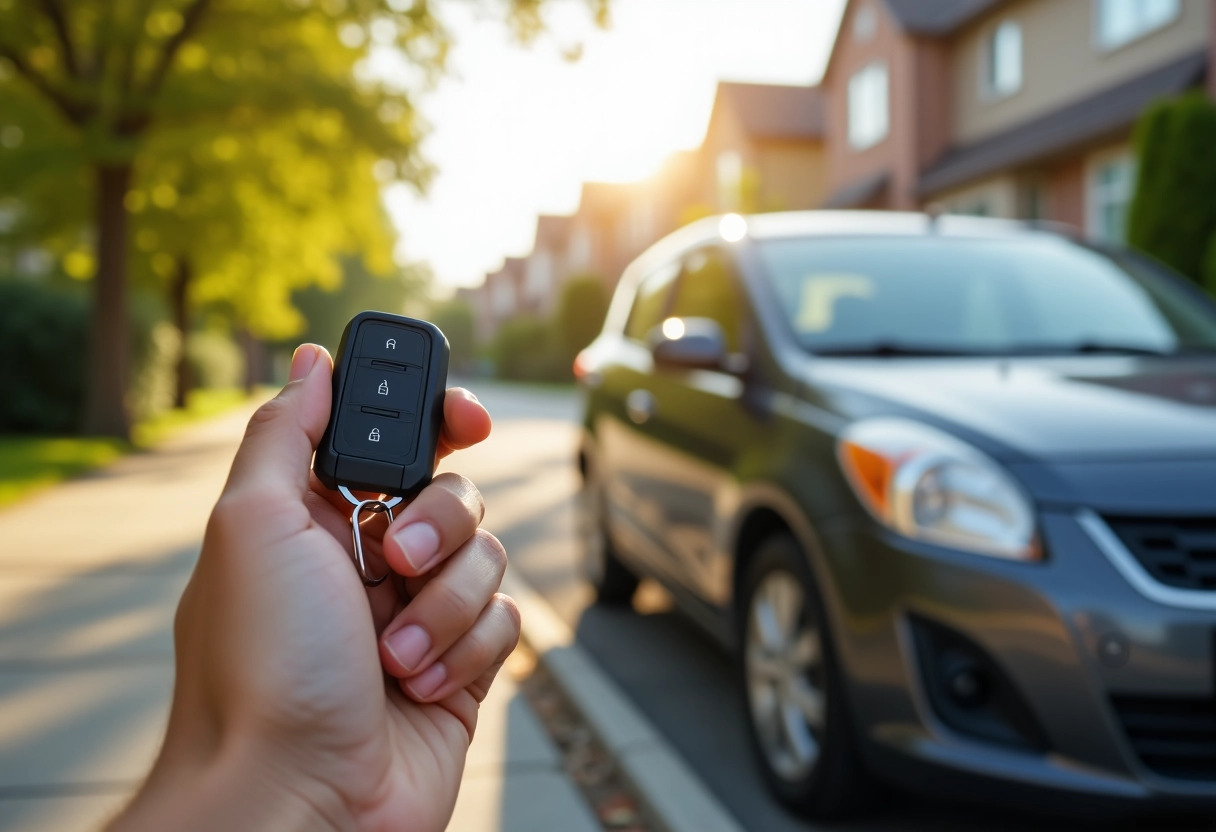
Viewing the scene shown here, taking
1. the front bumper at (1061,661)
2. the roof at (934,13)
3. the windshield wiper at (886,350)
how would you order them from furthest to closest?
1. the roof at (934,13)
2. the windshield wiper at (886,350)
3. the front bumper at (1061,661)

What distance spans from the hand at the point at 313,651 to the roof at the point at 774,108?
35.8 meters

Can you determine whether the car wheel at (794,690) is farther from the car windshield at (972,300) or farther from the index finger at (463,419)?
the index finger at (463,419)

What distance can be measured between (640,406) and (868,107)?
24383 mm

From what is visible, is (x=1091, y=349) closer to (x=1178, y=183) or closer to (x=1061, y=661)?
(x=1061, y=661)

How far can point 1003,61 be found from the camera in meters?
23.1

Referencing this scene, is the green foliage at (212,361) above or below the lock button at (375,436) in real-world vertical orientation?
below

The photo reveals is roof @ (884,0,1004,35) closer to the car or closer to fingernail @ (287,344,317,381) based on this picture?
the car

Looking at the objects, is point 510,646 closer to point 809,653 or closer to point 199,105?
point 809,653

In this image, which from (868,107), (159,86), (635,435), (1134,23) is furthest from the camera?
(868,107)

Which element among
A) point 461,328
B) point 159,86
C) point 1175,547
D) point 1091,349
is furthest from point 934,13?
point 461,328

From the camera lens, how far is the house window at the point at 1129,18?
17938 mm

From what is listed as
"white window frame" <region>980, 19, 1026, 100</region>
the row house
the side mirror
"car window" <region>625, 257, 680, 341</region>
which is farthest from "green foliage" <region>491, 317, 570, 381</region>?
the side mirror

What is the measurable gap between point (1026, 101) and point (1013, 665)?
2134 centimetres

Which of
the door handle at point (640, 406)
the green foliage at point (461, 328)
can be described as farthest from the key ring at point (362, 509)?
the green foliage at point (461, 328)
